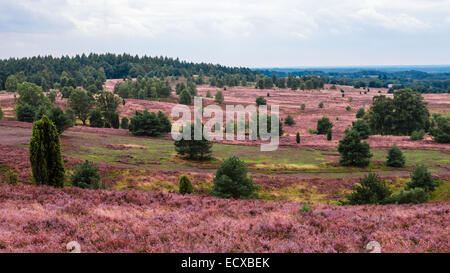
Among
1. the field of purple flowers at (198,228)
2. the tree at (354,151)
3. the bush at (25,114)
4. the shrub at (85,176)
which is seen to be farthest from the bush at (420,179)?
the bush at (25,114)

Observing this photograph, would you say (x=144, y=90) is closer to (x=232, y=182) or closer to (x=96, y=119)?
(x=96, y=119)

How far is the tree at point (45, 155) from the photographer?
2081 centimetres

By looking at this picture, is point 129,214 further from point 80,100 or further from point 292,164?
point 80,100

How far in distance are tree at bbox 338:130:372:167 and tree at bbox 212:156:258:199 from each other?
24.8m

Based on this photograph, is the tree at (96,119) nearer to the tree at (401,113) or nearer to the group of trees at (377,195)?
the group of trees at (377,195)

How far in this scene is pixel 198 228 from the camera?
1039 cm

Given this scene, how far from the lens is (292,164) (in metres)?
50.2

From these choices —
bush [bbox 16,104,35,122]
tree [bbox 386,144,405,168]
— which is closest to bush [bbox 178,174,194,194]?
tree [bbox 386,144,405,168]

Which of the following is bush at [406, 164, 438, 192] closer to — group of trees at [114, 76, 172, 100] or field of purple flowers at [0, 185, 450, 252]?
field of purple flowers at [0, 185, 450, 252]

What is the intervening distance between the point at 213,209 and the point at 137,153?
3905 centimetres

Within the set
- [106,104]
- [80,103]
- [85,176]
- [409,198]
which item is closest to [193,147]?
[85,176]

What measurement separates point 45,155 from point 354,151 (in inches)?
1657

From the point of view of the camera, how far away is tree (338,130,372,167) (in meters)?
48.8

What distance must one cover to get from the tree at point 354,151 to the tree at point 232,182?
24760 millimetres
